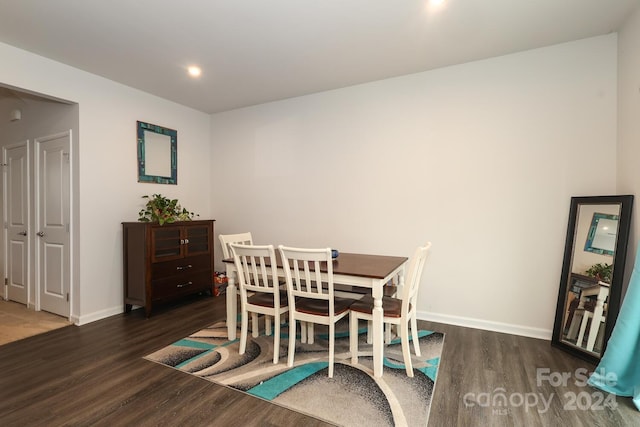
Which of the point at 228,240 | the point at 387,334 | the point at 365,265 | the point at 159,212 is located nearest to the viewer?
the point at 365,265

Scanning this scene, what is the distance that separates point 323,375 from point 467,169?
237cm

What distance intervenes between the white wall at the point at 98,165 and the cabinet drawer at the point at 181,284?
55 cm

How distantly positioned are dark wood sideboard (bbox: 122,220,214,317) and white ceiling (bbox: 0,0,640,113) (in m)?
1.75

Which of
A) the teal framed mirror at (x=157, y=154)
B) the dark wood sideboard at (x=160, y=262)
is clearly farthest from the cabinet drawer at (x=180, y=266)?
the teal framed mirror at (x=157, y=154)

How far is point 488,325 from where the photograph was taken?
10.1 ft

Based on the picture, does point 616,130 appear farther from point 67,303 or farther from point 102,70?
point 67,303

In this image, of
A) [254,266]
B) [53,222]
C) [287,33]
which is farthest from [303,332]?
[53,222]

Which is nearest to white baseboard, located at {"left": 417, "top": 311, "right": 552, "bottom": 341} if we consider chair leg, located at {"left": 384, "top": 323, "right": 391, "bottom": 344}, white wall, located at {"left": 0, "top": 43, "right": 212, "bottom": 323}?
chair leg, located at {"left": 384, "top": 323, "right": 391, "bottom": 344}

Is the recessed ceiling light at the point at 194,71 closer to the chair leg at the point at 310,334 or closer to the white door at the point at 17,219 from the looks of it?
the white door at the point at 17,219

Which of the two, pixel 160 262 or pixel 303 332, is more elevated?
pixel 160 262

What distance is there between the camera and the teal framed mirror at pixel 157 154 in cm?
388

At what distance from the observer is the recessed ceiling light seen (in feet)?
10.6

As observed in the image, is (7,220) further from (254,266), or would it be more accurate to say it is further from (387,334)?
(387,334)

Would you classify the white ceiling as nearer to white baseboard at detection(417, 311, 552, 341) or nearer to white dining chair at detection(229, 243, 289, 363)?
white dining chair at detection(229, 243, 289, 363)
